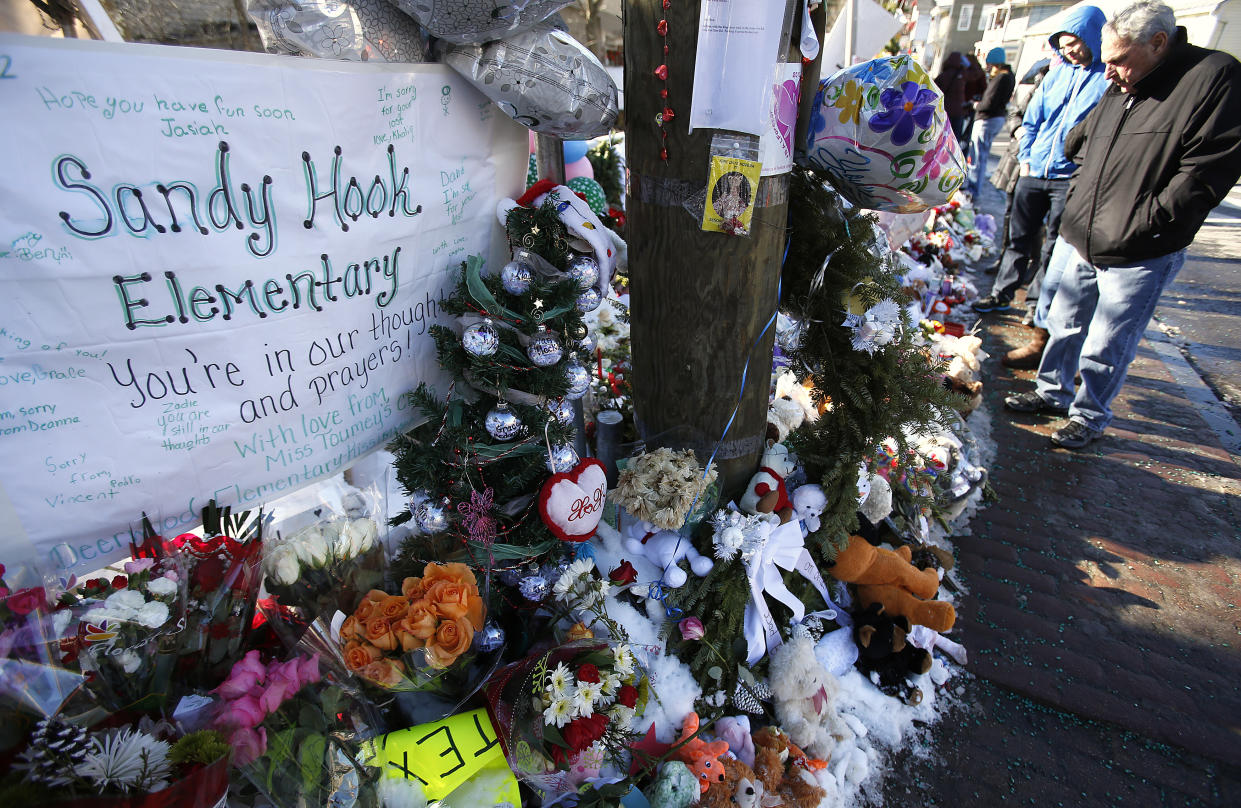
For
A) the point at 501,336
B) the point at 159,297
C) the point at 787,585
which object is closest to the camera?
the point at 159,297

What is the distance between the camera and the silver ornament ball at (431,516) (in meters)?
1.78

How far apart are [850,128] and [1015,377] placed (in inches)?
149

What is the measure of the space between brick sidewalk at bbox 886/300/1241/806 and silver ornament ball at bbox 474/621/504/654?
146 cm

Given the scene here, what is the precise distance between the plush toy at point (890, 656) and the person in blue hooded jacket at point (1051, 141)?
3.50m

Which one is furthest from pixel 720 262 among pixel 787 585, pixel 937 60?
pixel 937 60


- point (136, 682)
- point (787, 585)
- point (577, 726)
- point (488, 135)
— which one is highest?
point (488, 135)

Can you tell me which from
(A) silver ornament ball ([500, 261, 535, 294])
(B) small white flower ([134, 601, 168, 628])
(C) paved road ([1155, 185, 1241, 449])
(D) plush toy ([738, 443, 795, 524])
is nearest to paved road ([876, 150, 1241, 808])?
(C) paved road ([1155, 185, 1241, 449])

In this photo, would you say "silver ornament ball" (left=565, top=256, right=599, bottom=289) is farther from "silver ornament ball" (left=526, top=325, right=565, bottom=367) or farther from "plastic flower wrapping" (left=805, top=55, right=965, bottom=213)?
"plastic flower wrapping" (left=805, top=55, right=965, bottom=213)

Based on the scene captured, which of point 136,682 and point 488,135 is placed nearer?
point 136,682

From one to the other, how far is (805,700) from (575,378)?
1.40 meters

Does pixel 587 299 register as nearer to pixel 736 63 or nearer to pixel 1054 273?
pixel 736 63

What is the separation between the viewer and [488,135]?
1.93 m

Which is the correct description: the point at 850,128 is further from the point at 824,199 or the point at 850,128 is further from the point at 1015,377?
the point at 1015,377

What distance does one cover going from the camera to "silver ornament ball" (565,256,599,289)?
187cm
